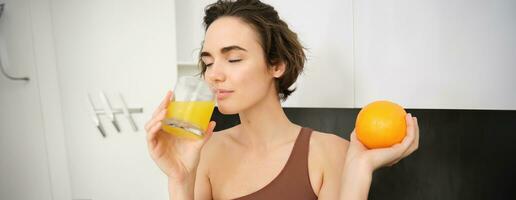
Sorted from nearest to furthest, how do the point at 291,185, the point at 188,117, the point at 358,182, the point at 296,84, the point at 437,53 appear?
the point at 188,117 → the point at 358,182 → the point at 291,185 → the point at 437,53 → the point at 296,84

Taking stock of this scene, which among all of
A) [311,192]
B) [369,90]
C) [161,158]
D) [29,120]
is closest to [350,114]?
[369,90]

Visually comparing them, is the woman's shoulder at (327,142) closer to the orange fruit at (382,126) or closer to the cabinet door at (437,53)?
the orange fruit at (382,126)

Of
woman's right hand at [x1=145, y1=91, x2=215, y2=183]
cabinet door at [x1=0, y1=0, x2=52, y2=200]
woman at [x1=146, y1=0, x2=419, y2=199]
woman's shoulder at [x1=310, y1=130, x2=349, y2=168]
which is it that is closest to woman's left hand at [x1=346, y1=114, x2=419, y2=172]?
woman at [x1=146, y1=0, x2=419, y2=199]

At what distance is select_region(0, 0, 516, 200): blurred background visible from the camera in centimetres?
97

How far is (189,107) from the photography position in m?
0.60

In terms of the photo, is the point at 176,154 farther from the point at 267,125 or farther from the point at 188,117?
the point at 267,125

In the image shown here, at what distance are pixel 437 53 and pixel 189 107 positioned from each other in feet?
2.98

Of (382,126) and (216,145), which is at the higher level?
(382,126)

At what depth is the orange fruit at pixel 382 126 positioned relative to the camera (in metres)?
0.67

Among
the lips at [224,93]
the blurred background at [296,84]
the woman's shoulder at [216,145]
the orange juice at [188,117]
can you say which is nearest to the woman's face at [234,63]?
Result: the lips at [224,93]

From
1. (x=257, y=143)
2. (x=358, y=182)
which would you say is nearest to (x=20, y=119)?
(x=257, y=143)

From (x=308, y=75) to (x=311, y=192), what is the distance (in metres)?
0.59

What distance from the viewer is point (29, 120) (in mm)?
1691

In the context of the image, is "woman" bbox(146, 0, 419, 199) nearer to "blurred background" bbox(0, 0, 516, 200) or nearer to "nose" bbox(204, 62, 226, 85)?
"nose" bbox(204, 62, 226, 85)
